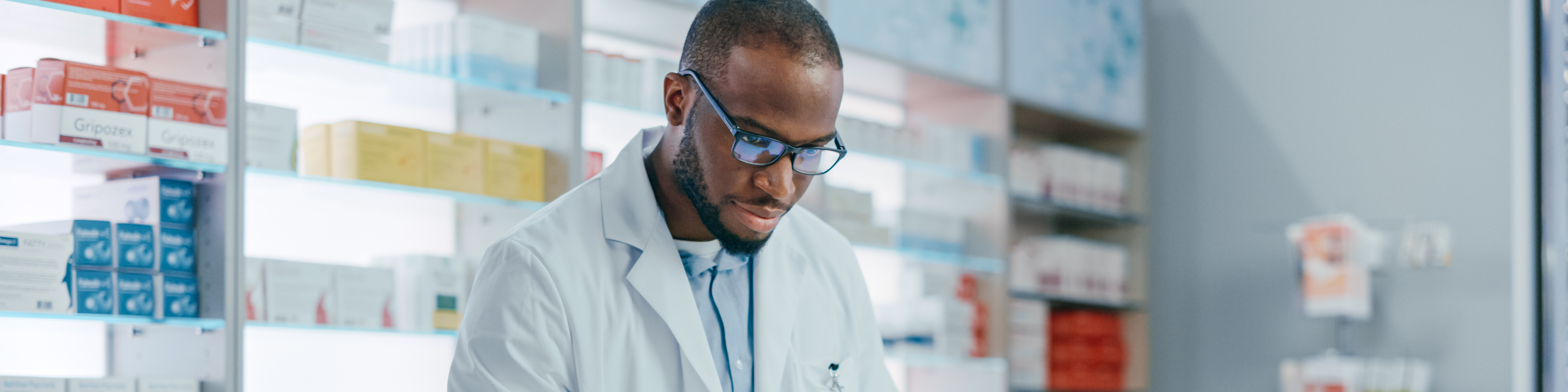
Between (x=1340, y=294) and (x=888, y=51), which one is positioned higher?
(x=888, y=51)

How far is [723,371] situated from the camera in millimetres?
1666

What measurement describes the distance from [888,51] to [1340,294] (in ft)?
6.01

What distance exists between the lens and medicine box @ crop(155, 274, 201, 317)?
2.70m

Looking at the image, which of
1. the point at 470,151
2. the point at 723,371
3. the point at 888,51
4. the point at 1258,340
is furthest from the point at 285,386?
the point at 1258,340

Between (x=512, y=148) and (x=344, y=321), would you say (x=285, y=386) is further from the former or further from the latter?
(x=512, y=148)

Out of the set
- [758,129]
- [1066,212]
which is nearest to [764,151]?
[758,129]

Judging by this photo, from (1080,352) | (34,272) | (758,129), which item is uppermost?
(758,129)

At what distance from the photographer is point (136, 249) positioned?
8.68 ft

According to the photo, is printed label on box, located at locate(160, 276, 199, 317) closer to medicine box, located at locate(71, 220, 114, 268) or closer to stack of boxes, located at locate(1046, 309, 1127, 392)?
medicine box, located at locate(71, 220, 114, 268)

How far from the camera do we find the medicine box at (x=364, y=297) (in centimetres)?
300

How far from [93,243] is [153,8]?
54cm

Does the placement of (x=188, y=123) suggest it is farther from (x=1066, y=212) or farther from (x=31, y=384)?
(x=1066, y=212)

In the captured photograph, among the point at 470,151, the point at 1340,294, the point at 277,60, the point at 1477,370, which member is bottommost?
the point at 1477,370

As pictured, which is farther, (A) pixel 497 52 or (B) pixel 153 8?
(A) pixel 497 52
